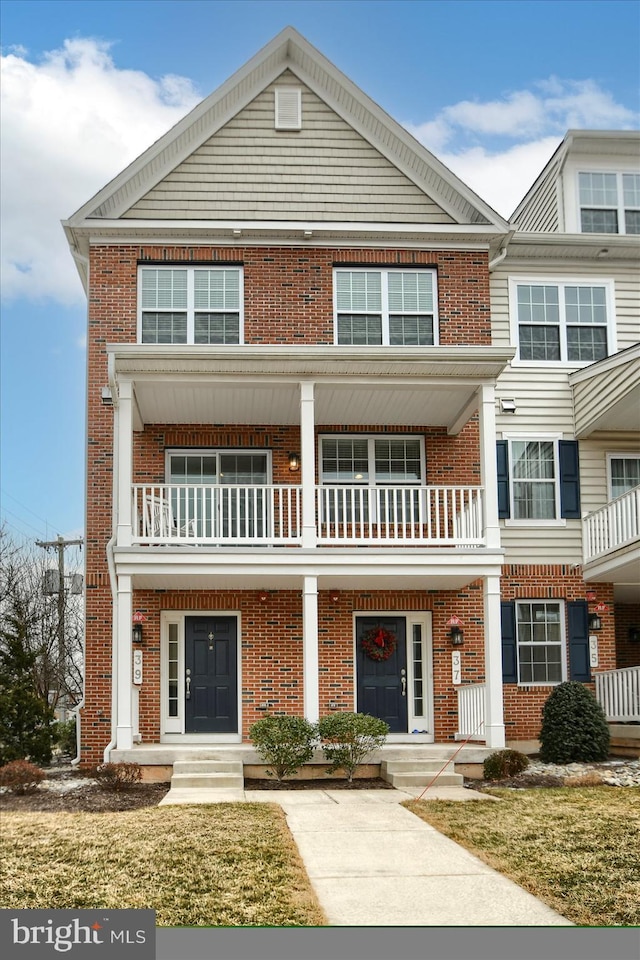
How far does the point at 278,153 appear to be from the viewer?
764 inches

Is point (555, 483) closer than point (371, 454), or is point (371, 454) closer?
point (371, 454)

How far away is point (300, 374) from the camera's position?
16.4 meters

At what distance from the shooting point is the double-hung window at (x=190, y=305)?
18.7 metres

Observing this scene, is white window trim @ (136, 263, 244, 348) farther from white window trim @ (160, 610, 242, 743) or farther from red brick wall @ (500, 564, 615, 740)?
red brick wall @ (500, 564, 615, 740)

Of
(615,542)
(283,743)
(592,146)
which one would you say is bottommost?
(283,743)

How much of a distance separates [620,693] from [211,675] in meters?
6.71

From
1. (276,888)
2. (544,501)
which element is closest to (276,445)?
(544,501)

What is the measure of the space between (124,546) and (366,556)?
356 cm

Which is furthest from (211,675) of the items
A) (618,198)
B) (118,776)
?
(618,198)

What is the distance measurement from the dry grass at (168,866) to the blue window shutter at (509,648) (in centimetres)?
739

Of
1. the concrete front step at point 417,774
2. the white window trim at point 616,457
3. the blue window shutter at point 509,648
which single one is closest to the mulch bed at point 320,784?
the concrete front step at point 417,774

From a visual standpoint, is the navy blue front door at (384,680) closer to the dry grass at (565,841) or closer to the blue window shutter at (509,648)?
the blue window shutter at (509,648)

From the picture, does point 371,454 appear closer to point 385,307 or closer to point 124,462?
point 385,307

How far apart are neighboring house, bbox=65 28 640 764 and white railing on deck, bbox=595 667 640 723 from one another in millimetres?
577
